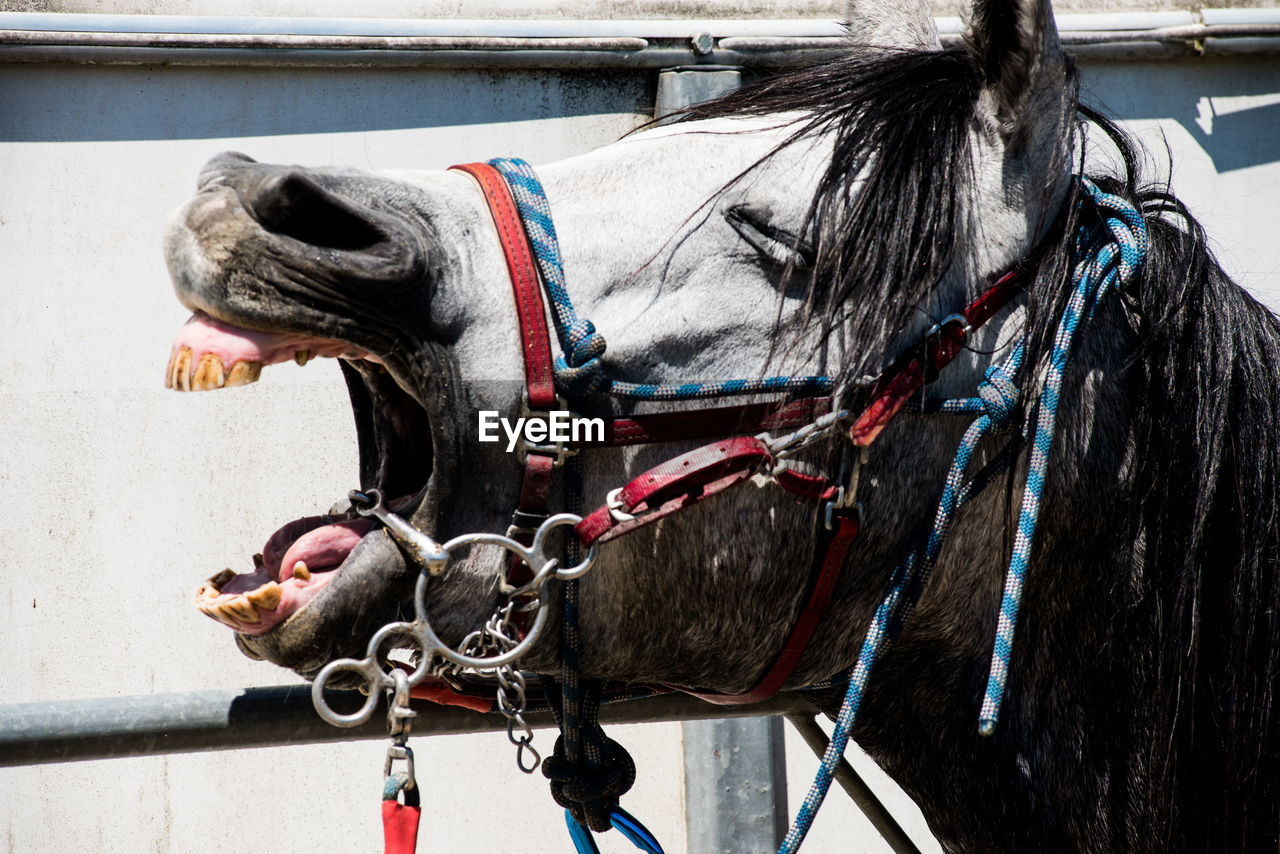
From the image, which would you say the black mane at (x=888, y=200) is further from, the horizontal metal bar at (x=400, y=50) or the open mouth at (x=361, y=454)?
the horizontal metal bar at (x=400, y=50)

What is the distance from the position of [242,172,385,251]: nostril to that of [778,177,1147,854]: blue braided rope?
2.10ft

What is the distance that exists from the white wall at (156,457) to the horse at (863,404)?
5.97 ft

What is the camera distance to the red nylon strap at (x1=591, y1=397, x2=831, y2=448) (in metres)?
1.07

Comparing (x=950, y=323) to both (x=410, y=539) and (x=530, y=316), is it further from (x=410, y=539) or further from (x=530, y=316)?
(x=410, y=539)

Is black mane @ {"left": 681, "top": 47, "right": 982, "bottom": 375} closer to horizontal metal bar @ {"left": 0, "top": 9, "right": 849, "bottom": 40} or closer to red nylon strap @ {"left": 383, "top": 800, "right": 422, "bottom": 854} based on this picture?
red nylon strap @ {"left": 383, "top": 800, "right": 422, "bottom": 854}

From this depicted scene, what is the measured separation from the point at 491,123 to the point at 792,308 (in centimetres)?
206

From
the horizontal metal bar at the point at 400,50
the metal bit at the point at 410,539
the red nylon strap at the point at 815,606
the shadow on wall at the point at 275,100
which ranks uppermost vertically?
the horizontal metal bar at the point at 400,50

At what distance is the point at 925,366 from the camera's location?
110cm

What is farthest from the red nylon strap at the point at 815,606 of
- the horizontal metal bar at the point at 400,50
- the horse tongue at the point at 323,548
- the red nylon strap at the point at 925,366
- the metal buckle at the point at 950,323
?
the horizontal metal bar at the point at 400,50

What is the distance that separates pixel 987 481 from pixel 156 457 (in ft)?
7.78

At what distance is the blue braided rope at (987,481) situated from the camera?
1.12 meters

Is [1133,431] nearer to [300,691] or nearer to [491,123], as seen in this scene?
[300,691]

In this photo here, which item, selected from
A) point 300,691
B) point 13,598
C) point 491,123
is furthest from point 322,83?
point 300,691

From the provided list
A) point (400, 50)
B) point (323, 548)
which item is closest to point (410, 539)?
point (323, 548)
